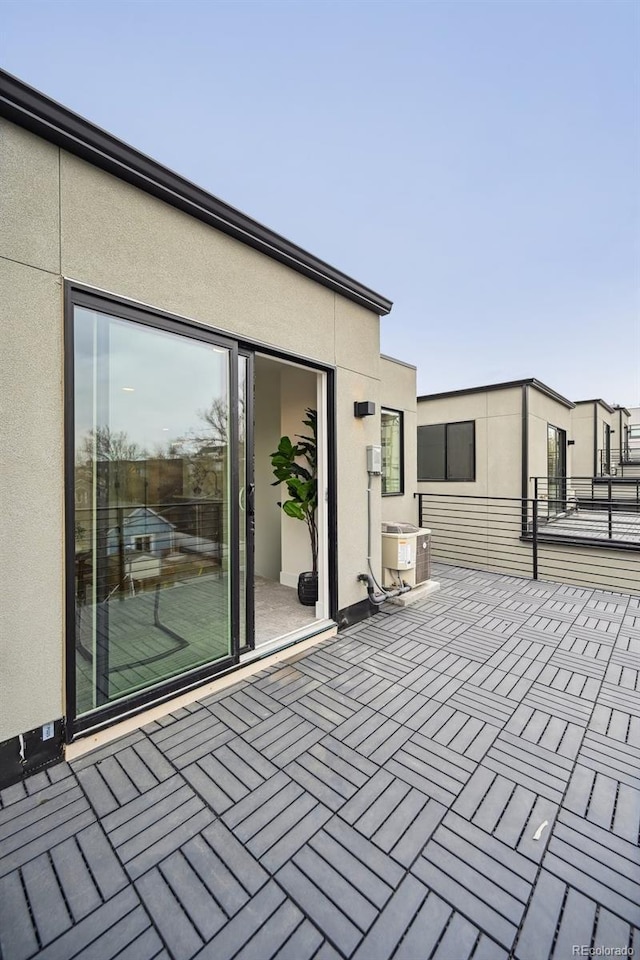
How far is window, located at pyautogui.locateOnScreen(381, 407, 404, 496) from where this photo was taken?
20.5 ft

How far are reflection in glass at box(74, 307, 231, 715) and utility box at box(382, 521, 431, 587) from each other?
219cm

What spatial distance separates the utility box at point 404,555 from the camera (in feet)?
14.7

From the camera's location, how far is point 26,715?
1974 millimetres

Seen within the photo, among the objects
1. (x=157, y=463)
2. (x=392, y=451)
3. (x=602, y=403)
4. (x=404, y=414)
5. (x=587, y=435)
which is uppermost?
(x=602, y=403)

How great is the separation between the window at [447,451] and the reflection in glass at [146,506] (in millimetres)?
6599

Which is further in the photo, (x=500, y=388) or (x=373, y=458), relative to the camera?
(x=500, y=388)

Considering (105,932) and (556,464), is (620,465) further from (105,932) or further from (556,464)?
(105,932)

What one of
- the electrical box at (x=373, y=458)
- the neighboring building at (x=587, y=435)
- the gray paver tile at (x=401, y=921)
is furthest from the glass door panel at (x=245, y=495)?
the neighboring building at (x=587, y=435)

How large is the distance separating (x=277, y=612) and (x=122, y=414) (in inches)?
99.8

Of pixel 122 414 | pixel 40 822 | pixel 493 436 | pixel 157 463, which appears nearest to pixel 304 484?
pixel 157 463

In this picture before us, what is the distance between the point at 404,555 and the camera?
449 centimetres

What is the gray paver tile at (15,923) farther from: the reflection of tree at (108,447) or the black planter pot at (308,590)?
the black planter pot at (308,590)

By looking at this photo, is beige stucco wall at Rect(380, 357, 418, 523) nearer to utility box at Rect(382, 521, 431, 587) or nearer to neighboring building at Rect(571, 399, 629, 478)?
utility box at Rect(382, 521, 431, 587)

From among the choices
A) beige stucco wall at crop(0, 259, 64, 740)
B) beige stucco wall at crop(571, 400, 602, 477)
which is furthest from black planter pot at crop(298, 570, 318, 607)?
beige stucco wall at crop(571, 400, 602, 477)
